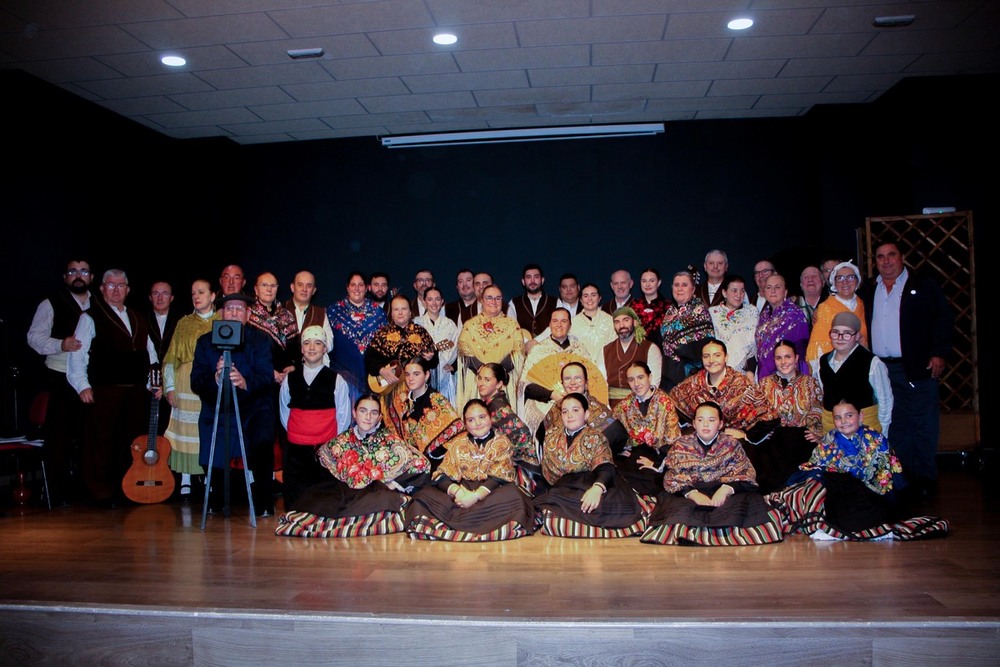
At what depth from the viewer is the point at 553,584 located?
2.97 metres

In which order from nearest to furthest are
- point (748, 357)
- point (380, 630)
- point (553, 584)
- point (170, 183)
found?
point (380, 630) → point (553, 584) → point (748, 357) → point (170, 183)

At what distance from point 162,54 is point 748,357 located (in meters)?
4.25

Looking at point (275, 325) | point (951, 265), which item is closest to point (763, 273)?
point (951, 265)

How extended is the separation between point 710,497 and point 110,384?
3.61 meters

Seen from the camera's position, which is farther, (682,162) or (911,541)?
(682,162)

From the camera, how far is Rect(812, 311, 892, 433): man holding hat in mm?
4215

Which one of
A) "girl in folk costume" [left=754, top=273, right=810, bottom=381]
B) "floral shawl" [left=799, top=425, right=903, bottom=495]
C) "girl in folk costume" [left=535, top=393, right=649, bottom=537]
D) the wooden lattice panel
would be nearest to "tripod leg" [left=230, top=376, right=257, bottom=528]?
"girl in folk costume" [left=535, top=393, right=649, bottom=537]

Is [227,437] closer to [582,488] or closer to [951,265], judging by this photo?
[582,488]

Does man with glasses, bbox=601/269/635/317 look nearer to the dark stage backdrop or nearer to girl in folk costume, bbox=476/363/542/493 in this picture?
girl in folk costume, bbox=476/363/542/493

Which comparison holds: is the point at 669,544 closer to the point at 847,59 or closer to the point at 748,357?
the point at 748,357

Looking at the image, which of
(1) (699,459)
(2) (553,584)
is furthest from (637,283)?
(2) (553,584)

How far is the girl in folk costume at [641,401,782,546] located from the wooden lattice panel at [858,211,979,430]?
2.85 m

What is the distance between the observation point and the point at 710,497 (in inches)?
147

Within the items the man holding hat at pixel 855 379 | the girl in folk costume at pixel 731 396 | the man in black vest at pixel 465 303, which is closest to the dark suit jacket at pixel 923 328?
the man holding hat at pixel 855 379
